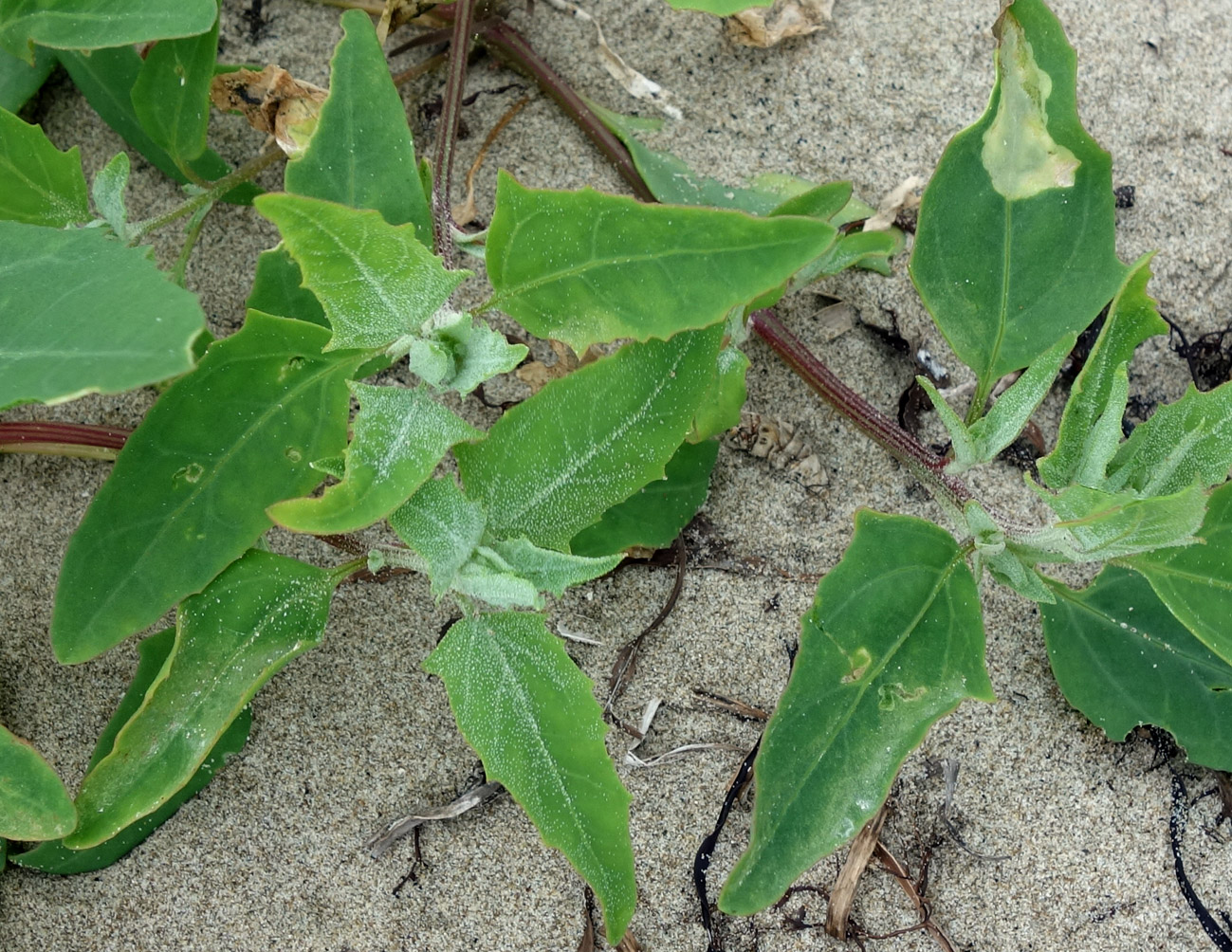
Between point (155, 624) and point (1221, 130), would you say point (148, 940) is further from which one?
point (1221, 130)

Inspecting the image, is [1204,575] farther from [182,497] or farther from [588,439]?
[182,497]

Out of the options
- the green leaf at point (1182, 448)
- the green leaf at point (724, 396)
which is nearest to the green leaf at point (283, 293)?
the green leaf at point (724, 396)

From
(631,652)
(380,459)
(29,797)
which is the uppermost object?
(380,459)

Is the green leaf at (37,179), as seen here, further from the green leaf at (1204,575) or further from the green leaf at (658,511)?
the green leaf at (1204,575)

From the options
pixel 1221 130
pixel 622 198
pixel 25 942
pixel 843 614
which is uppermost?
pixel 1221 130

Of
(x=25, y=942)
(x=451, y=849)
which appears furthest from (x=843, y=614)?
(x=25, y=942)

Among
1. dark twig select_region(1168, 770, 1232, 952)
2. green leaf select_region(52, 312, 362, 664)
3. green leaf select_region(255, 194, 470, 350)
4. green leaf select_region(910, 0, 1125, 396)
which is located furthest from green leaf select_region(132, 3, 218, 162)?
dark twig select_region(1168, 770, 1232, 952)

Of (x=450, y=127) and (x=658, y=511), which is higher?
(x=450, y=127)

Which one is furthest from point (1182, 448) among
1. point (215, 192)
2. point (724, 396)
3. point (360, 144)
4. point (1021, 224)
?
point (215, 192)
